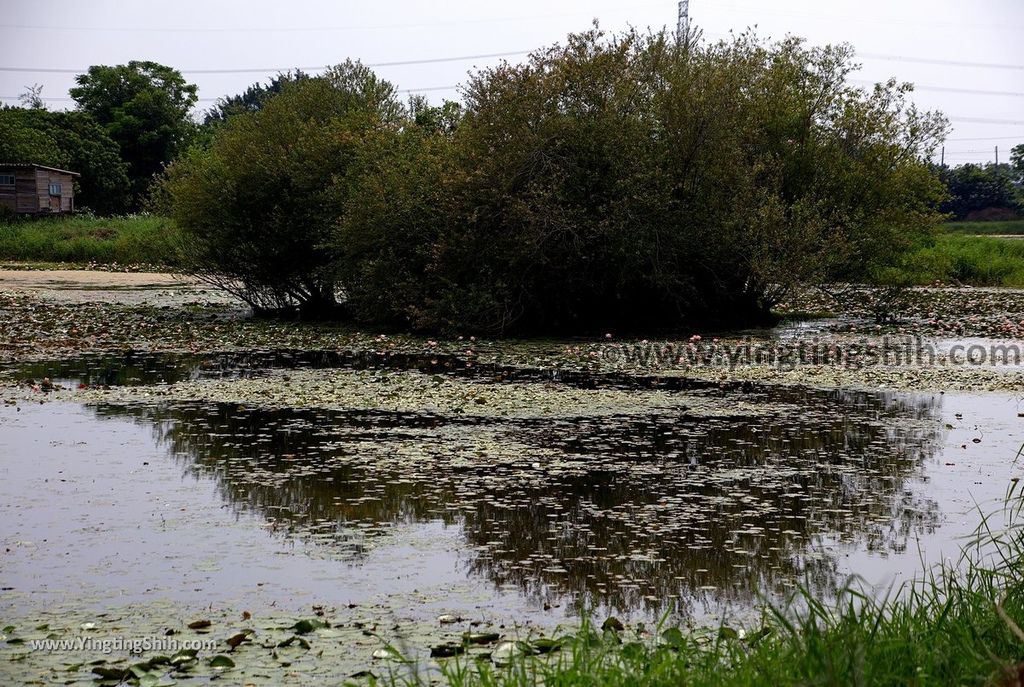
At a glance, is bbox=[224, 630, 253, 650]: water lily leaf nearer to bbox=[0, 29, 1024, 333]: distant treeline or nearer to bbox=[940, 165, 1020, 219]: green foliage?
bbox=[0, 29, 1024, 333]: distant treeline

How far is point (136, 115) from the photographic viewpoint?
213 feet

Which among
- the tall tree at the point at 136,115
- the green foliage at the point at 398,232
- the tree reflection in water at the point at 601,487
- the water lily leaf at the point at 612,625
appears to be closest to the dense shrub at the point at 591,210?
the green foliage at the point at 398,232

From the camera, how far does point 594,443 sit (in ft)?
33.2

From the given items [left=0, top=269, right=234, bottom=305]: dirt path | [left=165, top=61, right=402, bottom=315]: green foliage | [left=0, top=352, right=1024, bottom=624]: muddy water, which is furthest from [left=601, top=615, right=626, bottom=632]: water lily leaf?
[left=0, top=269, right=234, bottom=305]: dirt path

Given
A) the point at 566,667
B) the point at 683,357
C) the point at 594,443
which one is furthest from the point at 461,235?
the point at 566,667

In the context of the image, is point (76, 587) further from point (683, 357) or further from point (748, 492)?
point (683, 357)

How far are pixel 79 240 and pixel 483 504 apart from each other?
41493mm

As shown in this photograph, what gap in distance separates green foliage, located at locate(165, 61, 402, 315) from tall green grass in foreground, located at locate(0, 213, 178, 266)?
19.4 m

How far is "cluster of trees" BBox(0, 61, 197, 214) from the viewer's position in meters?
56.0

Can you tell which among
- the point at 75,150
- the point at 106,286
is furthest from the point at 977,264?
the point at 75,150

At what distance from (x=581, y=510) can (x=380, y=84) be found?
727 inches

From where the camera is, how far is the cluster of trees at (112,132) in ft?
184

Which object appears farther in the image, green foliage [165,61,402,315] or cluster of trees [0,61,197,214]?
cluster of trees [0,61,197,214]

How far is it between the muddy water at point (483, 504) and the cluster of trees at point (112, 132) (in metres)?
48.4
